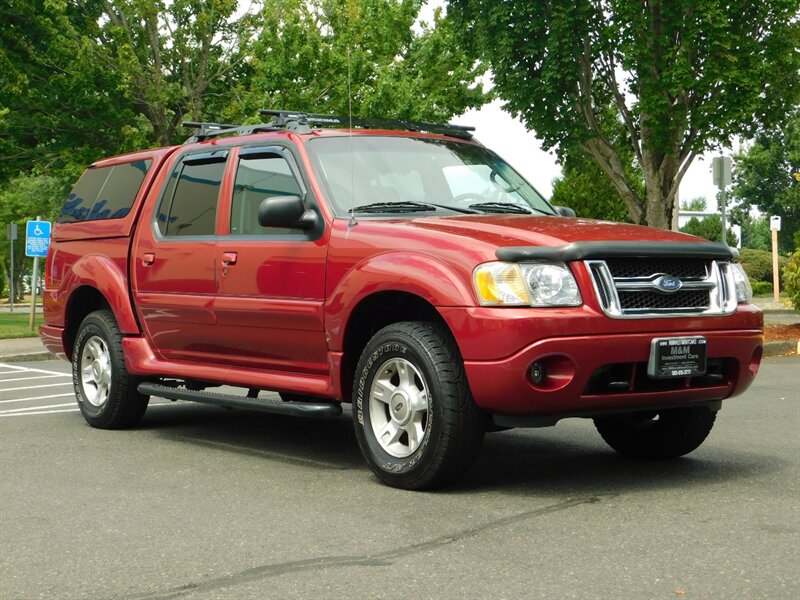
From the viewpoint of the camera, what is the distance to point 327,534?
208 inches

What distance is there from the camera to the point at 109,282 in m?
8.66

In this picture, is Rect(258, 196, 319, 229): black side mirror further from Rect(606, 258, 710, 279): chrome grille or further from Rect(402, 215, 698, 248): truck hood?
Rect(606, 258, 710, 279): chrome grille

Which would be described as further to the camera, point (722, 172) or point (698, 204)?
point (698, 204)

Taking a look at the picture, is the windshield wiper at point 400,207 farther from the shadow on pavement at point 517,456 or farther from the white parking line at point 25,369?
the white parking line at point 25,369

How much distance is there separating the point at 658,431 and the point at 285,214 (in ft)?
8.19

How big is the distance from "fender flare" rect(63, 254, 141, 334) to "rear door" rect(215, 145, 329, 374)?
1091mm

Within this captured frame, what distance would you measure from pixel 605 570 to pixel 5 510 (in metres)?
2.98

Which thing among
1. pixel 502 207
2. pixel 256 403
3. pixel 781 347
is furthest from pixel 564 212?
pixel 781 347

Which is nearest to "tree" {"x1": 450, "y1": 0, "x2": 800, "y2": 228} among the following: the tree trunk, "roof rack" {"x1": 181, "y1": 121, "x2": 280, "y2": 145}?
the tree trunk

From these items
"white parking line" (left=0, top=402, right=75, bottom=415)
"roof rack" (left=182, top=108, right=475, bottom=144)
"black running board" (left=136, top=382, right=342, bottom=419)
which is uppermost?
"roof rack" (left=182, top=108, right=475, bottom=144)

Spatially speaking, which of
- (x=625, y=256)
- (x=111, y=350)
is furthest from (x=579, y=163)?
(x=625, y=256)

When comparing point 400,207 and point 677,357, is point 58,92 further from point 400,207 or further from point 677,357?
point 677,357

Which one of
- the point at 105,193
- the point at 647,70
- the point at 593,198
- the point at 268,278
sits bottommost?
the point at 268,278

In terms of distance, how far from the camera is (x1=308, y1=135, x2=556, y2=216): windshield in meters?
7.11
